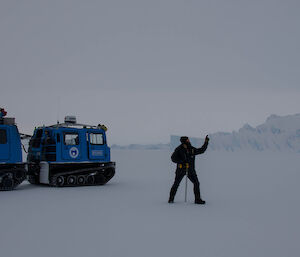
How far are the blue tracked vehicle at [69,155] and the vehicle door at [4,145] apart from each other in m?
1.72

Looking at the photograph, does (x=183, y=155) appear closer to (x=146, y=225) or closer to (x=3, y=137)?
(x=146, y=225)

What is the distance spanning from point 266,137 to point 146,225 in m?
103

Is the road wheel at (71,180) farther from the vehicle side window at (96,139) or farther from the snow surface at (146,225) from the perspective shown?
the snow surface at (146,225)

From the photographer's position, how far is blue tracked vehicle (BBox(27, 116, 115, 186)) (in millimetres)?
16562

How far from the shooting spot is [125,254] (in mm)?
6453

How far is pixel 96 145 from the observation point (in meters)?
17.8

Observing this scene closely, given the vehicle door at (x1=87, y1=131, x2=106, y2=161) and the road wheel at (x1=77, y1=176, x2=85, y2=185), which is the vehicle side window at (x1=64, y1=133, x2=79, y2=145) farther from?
the road wheel at (x1=77, y1=176, x2=85, y2=185)

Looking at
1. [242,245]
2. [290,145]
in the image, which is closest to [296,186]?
[242,245]

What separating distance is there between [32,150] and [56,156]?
5.52 ft

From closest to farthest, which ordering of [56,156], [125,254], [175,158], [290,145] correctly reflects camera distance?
[125,254] < [175,158] < [56,156] < [290,145]

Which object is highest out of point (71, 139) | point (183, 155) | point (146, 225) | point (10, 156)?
point (71, 139)

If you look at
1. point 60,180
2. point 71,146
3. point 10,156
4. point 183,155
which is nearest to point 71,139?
point 71,146

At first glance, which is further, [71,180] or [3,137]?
[71,180]

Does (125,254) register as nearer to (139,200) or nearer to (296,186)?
(139,200)
